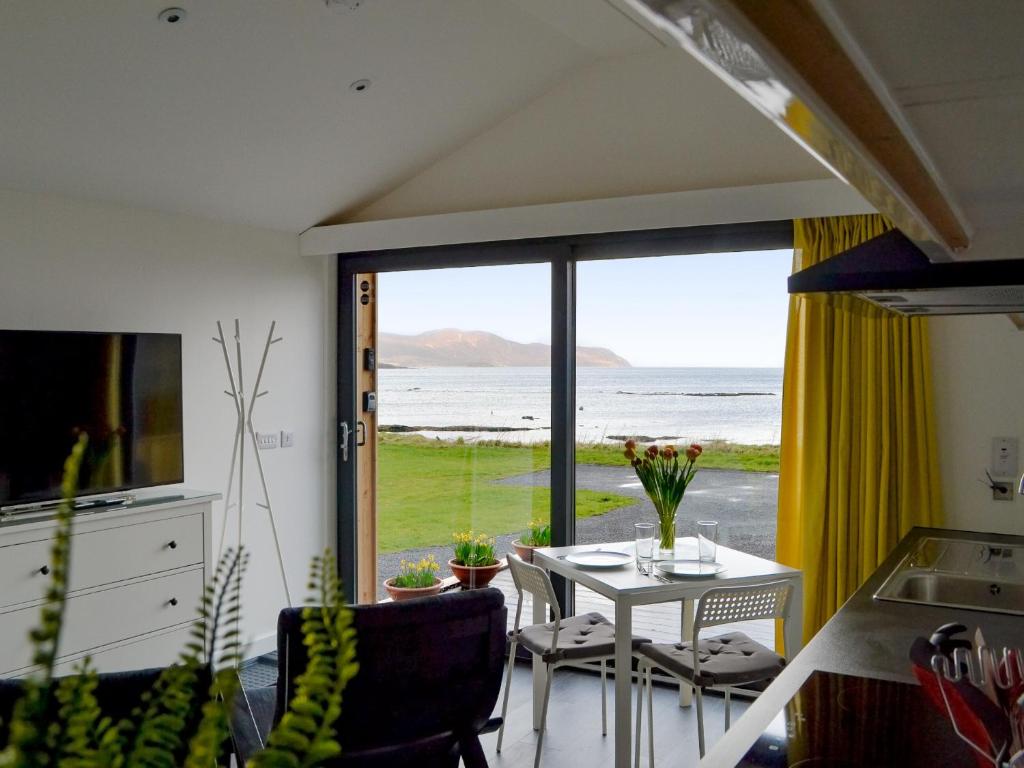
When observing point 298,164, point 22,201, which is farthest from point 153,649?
point 298,164

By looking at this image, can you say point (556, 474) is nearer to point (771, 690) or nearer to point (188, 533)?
point (188, 533)

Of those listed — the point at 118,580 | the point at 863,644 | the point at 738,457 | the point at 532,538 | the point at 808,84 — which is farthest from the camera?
the point at 532,538

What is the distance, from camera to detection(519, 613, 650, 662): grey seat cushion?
3521 mm

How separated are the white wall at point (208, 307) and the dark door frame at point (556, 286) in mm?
136

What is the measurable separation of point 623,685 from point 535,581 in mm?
575

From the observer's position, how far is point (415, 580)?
204 inches

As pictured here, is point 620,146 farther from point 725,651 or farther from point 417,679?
point 417,679

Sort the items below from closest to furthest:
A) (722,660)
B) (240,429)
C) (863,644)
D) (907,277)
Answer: (907,277)
(863,644)
(722,660)
(240,429)

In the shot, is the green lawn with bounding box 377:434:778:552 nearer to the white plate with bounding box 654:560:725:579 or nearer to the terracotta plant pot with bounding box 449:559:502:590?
the terracotta plant pot with bounding box 449:559:502:590

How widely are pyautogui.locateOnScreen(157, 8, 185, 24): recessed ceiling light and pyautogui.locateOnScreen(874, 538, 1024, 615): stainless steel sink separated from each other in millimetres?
2855

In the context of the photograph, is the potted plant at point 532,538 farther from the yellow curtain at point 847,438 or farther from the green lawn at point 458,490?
the yellow curtain at point 847,438

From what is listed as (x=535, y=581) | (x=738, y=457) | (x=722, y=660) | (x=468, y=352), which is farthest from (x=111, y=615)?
(x=738, y=457)

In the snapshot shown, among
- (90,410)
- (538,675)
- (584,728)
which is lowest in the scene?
(584,728)

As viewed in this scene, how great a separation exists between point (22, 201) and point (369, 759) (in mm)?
2885
